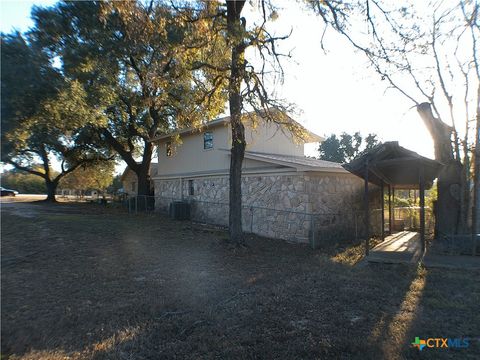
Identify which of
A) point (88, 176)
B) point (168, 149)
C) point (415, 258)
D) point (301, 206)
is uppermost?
point (168, 149)

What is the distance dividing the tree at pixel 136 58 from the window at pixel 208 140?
192cm

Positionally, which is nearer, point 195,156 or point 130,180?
point 195,156

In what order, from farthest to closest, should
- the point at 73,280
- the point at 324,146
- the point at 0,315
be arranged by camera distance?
the point at 324,146 → the point at 73,280 → the point at 0,315

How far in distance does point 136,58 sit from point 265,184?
840 cm

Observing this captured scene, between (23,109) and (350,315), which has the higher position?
(23,109)

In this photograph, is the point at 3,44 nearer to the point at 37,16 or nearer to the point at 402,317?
the point at 37,16

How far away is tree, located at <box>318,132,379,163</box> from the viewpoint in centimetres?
4528

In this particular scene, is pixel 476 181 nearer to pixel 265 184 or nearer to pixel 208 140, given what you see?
pixel 265 184

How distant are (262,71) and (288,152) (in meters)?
8.15

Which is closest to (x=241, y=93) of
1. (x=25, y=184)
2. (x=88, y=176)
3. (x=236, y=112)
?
(x=236, y=112)

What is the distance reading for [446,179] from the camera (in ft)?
39.8

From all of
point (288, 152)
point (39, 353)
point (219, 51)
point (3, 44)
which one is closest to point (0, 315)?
point (39, 353)

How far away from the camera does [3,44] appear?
12.2m

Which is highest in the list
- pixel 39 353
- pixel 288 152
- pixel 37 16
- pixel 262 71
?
pixel 37 16
